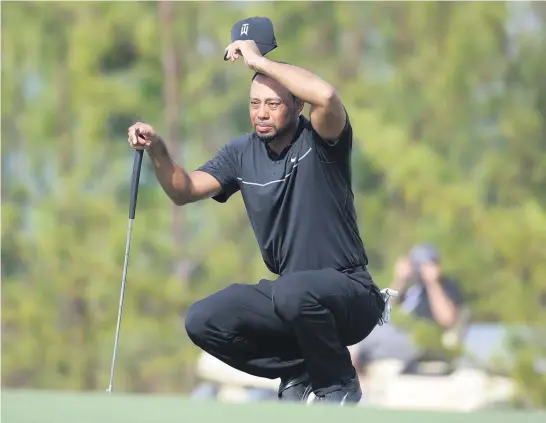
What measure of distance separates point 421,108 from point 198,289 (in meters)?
2.56

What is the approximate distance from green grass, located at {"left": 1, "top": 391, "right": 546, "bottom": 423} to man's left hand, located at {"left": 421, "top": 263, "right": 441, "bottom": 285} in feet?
19.0

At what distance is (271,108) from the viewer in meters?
3.80

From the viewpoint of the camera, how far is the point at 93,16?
11.0 m

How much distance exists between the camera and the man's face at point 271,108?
3.79m

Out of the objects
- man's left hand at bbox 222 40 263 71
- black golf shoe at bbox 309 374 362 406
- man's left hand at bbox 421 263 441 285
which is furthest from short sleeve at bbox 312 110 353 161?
man's left hand at bbox 421 263 441 285

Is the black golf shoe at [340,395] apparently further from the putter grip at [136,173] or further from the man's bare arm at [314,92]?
the putter grip at [136,173]

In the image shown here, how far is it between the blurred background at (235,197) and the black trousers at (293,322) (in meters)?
5.14

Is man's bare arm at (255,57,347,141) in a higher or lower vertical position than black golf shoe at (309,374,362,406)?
higher

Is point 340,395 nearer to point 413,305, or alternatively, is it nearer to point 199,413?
point 199,413

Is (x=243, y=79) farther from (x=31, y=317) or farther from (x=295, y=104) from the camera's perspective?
(x=295, y=104)

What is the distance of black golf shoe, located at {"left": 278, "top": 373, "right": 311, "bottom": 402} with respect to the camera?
3.95 m

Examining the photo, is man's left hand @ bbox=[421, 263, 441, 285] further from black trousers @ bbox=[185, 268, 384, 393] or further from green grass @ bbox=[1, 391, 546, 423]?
green grass @ bbox=[1, 391, 546, 423]

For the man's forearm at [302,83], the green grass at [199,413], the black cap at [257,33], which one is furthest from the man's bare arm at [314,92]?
the green grass at [199,413]

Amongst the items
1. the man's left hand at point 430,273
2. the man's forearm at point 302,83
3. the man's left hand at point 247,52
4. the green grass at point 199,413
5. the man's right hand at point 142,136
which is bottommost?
the green grass at point 199,413
